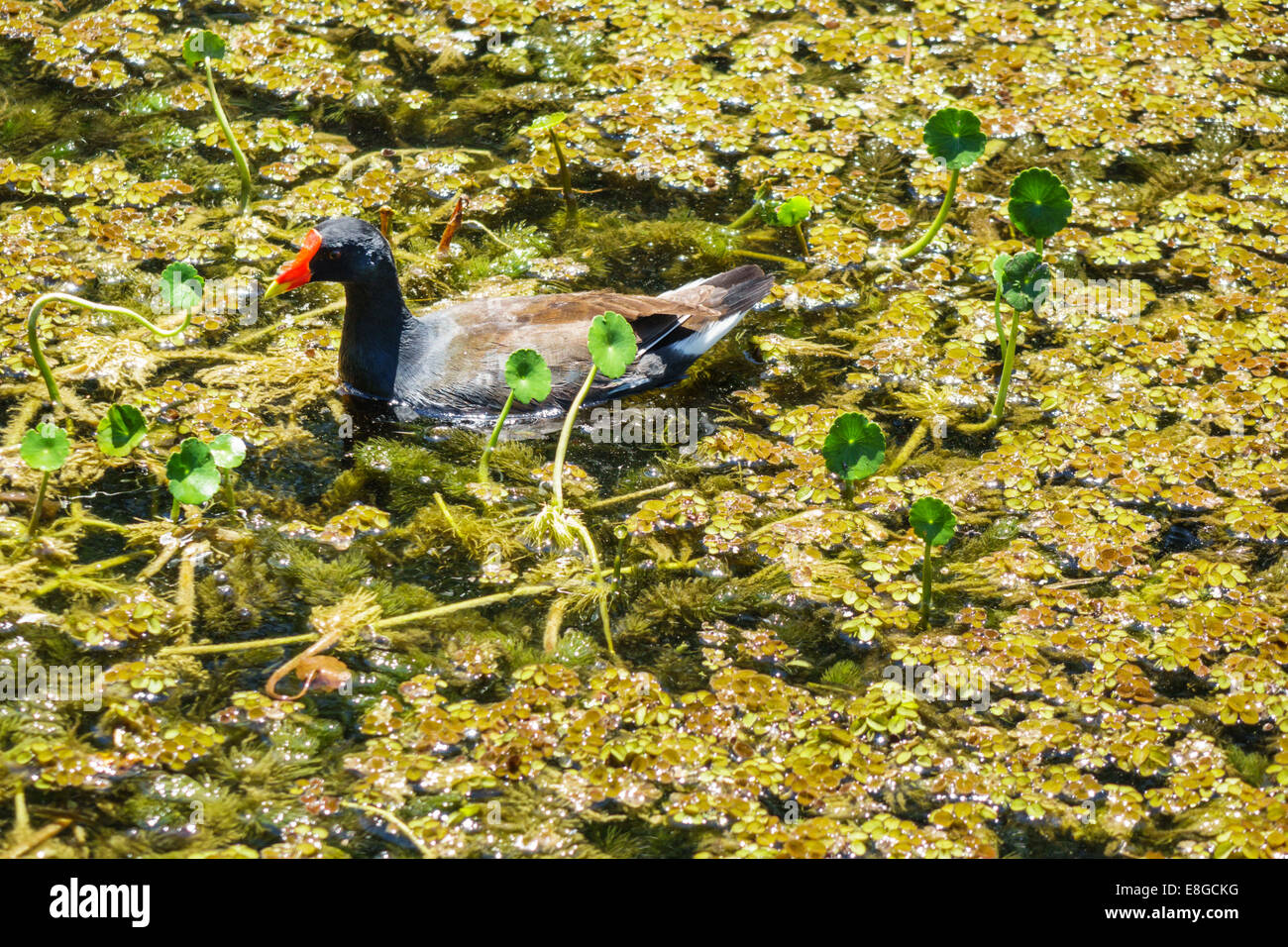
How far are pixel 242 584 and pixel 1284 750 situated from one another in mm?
2944

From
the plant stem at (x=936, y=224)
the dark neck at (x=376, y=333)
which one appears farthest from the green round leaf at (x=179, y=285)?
the plant stem at (x=936, y=224)

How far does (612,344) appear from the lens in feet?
13.9

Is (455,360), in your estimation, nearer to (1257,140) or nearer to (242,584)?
(242,584)

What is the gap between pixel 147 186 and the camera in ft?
18.0

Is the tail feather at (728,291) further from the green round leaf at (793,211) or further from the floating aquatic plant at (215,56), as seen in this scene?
the floating aquatic plant at (215,56)

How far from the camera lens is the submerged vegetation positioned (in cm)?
337

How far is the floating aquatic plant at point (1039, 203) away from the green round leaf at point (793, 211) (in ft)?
2.87

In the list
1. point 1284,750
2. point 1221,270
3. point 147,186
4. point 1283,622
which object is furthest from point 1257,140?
point 147,186

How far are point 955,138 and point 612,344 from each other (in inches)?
65.4

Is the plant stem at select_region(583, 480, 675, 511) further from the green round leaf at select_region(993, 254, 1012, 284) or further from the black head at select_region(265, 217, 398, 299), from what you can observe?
the green round leaf at select_region(993, 254, 1012, 284)

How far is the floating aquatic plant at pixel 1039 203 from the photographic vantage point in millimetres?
4598

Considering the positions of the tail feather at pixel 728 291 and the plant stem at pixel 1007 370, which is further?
the tail feather at pixel 728 291

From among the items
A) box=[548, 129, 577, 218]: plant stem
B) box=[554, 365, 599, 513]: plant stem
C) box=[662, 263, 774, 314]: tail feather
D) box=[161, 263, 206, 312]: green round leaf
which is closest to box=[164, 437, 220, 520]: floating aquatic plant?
box=[161, 263, 206, 312]: green round leaf
